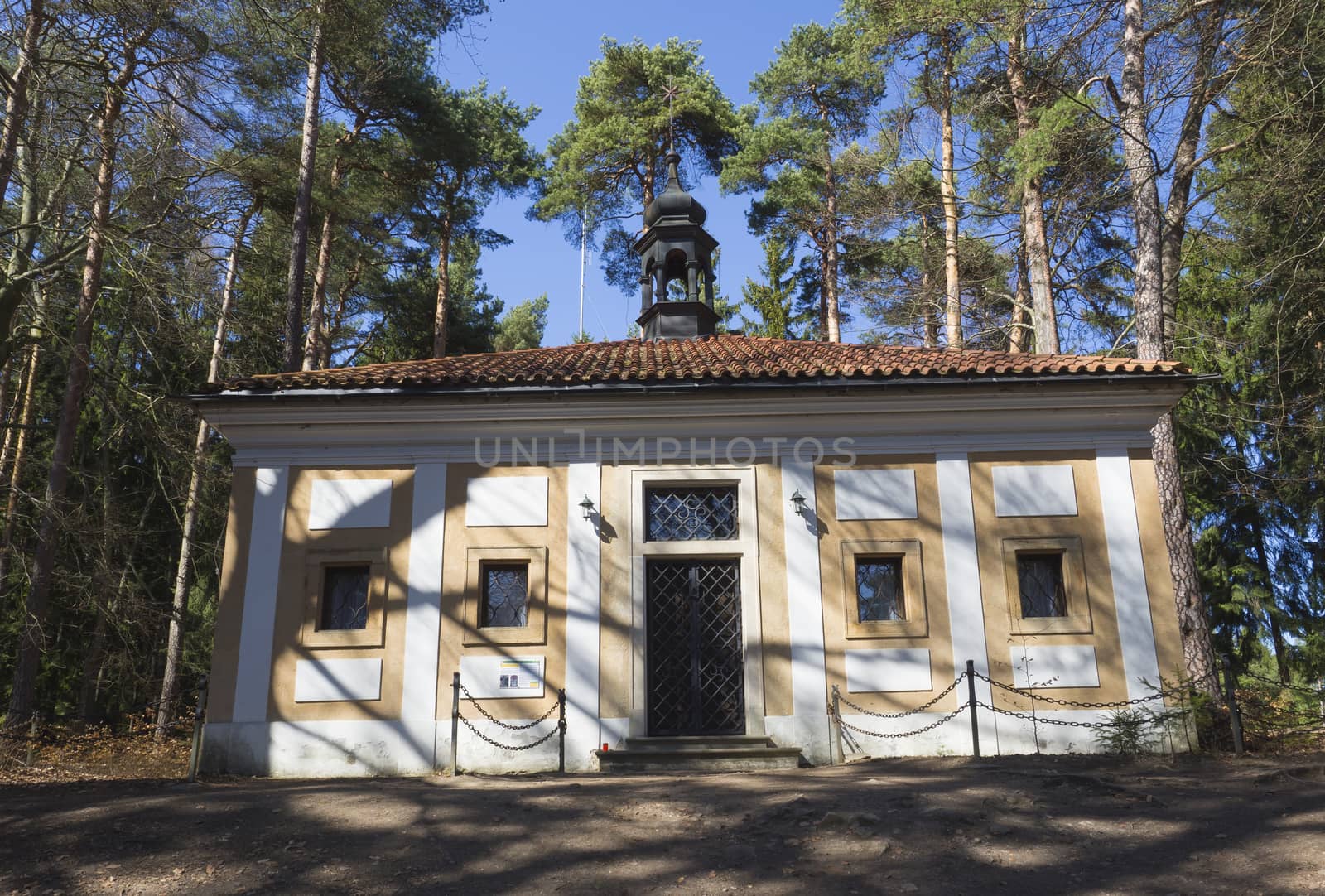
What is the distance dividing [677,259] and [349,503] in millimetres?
7587

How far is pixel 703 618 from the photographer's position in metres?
11.3

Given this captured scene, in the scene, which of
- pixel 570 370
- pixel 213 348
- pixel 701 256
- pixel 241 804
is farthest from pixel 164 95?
pixel 701 256

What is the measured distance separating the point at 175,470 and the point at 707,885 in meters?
16.3

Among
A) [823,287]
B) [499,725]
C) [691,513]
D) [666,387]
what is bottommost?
[499,725]

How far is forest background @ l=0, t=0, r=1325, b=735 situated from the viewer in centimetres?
1132

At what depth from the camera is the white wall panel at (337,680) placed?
1075 cm


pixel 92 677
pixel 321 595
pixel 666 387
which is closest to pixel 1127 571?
pixel 666 387

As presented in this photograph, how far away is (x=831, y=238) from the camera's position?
2597 cm

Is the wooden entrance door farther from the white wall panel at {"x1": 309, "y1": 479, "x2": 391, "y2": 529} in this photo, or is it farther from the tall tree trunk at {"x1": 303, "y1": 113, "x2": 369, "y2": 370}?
the tall tree trunk at {"x1": 303, "y1": 113, "x2": 369, "y2": 370}

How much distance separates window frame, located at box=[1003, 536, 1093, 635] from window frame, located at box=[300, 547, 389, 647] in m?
→ 7.19

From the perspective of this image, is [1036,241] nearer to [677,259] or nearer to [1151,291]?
[1151,291]

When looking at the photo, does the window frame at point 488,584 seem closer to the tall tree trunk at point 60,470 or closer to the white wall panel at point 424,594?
the white wall panel at point 424,594

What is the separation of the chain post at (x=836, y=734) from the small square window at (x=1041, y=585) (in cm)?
241

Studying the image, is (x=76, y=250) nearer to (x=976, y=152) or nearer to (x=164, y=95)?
(x=164, y=95)
